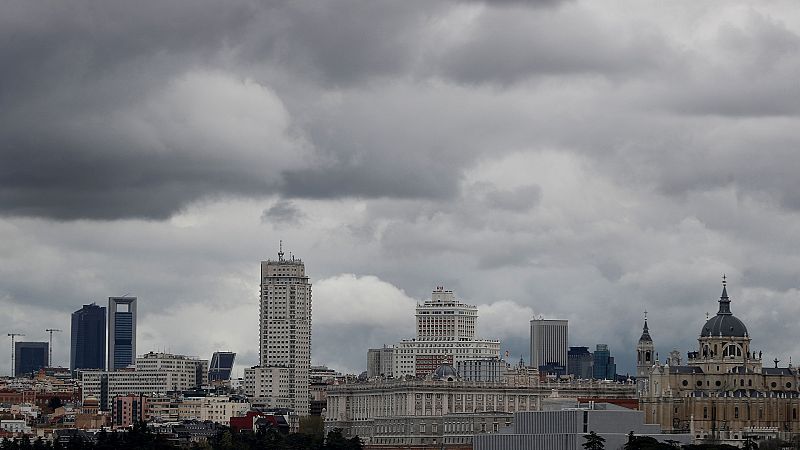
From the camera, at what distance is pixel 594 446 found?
196 metres

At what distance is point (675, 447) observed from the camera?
198 metres

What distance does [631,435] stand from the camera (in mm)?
198000

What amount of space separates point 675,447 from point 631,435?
3.81 meters

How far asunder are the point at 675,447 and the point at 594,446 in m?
7.06

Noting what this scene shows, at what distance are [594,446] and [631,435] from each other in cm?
355
